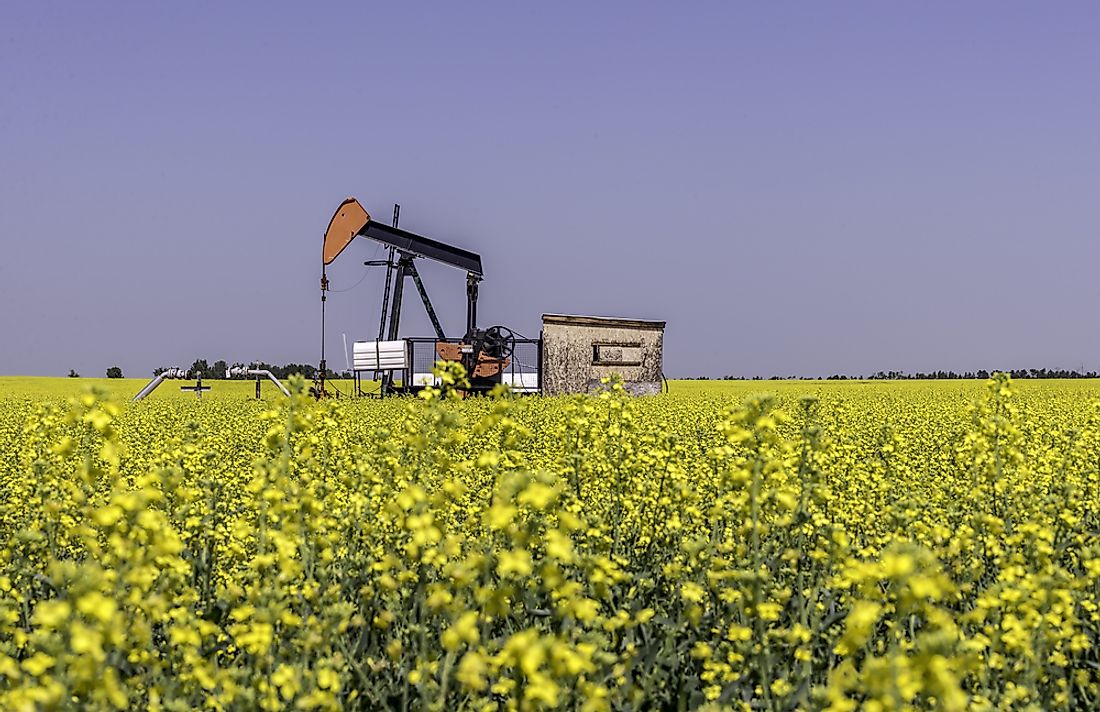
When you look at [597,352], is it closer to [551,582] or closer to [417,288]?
[417,288]

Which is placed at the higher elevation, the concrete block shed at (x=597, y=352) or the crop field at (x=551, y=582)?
the concrete block shed at (x=597, y=352)

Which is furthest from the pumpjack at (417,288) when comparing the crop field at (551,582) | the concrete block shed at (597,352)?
the crop field at (551,582)

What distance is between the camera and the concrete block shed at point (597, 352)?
97.6 feet

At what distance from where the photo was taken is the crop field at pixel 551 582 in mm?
→ 3059

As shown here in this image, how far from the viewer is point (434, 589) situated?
3.59 m

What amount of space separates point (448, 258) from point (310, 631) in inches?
1082

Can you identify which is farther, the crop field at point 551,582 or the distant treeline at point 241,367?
the distant treeline at point 241,367

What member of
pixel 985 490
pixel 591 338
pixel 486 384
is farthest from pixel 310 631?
pixel 591 338

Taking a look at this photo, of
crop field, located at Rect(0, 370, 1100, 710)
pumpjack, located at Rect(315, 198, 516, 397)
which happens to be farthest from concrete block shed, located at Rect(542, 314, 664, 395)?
crop field, located at Rect(0, 370, 1100, 710)

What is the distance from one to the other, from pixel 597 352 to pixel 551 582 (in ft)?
91.2

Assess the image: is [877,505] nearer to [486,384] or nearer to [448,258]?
[486,384]

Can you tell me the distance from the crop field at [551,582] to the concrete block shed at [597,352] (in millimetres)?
21863

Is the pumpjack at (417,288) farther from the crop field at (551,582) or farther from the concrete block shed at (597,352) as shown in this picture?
the crop field at (551,582)

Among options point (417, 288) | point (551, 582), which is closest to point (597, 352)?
point (417, 288)
